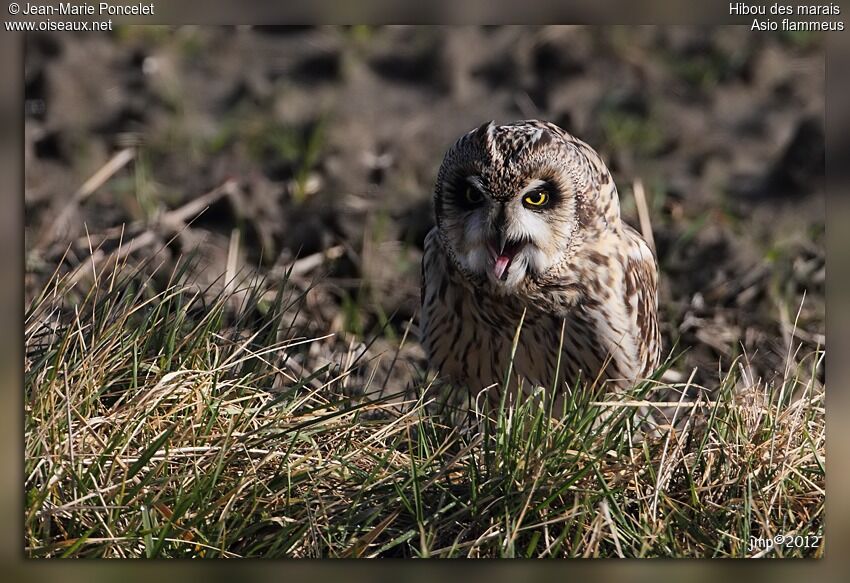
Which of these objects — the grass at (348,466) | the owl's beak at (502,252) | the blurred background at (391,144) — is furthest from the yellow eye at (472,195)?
the blurred background at (391,144)

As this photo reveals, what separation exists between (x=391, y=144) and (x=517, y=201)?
2.02 metres

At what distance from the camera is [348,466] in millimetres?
2660

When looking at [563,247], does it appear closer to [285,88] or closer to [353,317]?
[353,317]

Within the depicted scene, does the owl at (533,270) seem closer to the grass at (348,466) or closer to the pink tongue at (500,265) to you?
the pink tongue at (500,265)

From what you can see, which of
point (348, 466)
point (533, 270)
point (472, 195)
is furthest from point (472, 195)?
point (348, 466)

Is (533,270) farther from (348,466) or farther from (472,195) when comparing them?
(348,466)

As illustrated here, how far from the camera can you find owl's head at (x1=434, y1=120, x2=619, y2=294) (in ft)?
9.43

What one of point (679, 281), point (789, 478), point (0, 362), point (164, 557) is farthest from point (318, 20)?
point (679, 281)

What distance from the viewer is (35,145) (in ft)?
15.4

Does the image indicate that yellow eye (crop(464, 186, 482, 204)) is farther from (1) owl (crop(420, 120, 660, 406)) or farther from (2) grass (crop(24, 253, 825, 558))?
(2) grass (crop(24, 253, 825, 558))

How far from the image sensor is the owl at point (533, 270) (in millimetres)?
2906

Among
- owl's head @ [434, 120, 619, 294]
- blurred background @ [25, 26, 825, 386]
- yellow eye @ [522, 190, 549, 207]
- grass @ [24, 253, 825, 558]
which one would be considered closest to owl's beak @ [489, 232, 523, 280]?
owl's head @ [434, 120, 619, 294]

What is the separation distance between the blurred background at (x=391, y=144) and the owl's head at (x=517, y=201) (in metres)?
1.06

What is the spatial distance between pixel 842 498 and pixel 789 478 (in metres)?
0.12
